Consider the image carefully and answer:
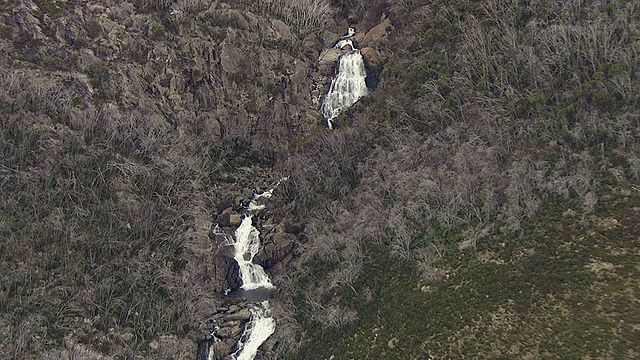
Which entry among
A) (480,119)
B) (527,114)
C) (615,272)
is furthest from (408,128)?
(615,272)

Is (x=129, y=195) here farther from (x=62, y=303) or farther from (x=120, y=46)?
(x=120, y=46)

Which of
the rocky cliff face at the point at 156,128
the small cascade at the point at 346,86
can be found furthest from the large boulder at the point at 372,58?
the small cascade at the point at 346,86

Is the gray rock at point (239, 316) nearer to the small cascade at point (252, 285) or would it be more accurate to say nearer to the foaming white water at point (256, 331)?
the small cascade at point (252, 285)

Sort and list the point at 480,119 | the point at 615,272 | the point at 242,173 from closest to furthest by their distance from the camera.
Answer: the point at 615,272 → the point at 480,119 → the point at 242,173

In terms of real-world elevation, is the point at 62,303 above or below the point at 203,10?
below

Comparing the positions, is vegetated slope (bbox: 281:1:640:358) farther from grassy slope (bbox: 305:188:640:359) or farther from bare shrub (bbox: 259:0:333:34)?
bare shrub (bbox: 259:0:333:34)

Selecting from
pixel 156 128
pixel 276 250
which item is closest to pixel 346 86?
pixel 156 128

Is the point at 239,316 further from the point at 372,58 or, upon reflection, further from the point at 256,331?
the point at 372,58

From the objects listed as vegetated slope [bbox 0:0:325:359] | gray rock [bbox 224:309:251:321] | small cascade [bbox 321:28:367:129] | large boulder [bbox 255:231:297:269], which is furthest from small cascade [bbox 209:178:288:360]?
small cascade [bbox 321:28:367:129]
